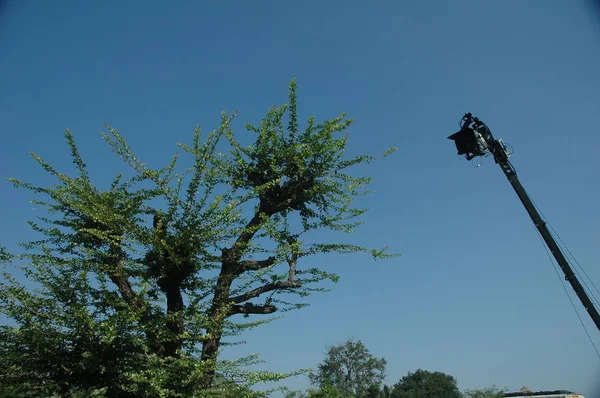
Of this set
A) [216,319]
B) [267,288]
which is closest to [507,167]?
[267,288]

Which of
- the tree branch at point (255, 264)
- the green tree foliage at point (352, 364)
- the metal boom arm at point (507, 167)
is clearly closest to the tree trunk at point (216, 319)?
the tree branch at point (255, 264)

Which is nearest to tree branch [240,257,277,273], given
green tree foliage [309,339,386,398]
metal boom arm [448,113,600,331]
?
metal boom arm [448,113,600,331]

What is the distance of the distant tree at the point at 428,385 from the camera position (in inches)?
3027

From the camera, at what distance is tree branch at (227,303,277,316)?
1116cm

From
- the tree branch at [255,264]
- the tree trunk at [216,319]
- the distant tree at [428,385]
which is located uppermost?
the distant tree at [428,385]

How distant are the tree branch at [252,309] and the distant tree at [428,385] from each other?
7257cm

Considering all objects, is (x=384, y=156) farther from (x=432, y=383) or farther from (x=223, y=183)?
(x=432, y=383)

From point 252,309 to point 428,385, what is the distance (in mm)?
78794

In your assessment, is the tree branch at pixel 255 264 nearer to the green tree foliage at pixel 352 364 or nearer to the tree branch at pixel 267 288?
the tree branch at pixel 267 288

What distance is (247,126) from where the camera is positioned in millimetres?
12633

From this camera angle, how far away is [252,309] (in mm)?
11297

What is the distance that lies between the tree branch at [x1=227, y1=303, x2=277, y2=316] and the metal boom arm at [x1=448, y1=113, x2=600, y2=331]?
8109 millimetres

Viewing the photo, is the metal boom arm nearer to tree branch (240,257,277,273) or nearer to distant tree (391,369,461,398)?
tree branch (240,257,277,273)

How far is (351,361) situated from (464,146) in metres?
61.3
